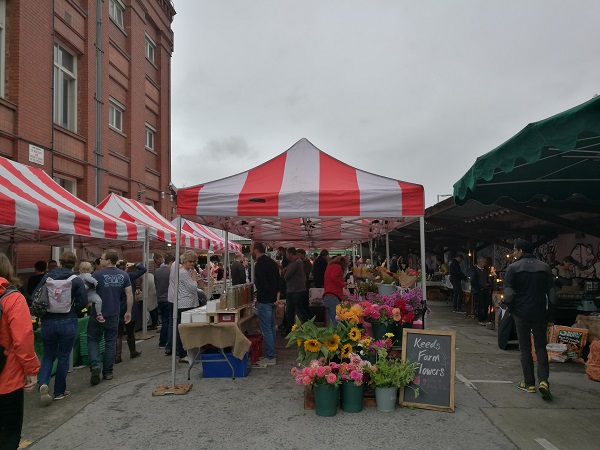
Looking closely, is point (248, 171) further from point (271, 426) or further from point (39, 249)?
point (39, 249)

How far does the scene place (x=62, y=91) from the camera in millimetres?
13422

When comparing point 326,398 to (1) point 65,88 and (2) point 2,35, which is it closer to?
(2) point 2,35

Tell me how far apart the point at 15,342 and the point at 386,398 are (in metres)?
3.59

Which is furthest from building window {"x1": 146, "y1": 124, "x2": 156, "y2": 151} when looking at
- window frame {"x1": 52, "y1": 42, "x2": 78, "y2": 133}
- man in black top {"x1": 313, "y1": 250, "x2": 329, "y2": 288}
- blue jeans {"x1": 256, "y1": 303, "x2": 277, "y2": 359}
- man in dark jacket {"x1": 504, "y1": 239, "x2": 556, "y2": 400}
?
man in dark jacket {"x1": 504, "y1": 239, "x2": 556, "y2": 400}

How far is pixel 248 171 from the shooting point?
678cm

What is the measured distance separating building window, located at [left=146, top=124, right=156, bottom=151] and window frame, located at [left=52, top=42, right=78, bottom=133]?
5.83m

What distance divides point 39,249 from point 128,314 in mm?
5513

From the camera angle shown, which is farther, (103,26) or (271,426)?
(103,26)

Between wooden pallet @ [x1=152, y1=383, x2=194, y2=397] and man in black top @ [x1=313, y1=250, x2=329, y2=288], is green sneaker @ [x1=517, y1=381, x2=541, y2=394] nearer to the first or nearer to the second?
wooden pallet @ [x1=152, y1=383, x2=194, y2=397]

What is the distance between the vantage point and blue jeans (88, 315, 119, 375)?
657 centimetres

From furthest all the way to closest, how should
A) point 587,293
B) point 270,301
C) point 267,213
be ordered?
point 587,293, point 270,301, point 267,213

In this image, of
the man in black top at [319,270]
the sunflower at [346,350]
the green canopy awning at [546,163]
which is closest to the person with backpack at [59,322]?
the sunflower at [346,350]

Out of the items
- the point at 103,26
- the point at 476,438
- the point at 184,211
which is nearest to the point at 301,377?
the point at 476,438

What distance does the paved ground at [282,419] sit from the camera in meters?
4.36
